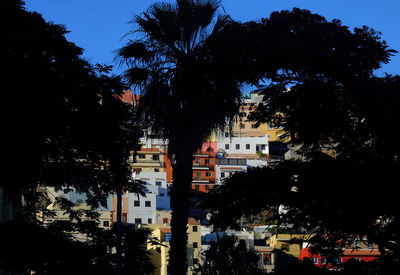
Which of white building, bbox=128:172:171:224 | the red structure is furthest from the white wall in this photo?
the red structure

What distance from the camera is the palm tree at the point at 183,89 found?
55.5 ft

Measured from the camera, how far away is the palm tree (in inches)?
666

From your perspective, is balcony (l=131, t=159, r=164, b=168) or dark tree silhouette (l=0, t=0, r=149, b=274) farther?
balcony (l=131, t=159, r=164, b=168)

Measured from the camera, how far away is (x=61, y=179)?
19359 millimetres

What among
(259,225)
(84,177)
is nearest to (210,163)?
(259,225)

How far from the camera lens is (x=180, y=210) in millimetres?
16828

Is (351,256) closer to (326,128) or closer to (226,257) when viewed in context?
(326,128)

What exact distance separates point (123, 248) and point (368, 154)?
8.86 meters

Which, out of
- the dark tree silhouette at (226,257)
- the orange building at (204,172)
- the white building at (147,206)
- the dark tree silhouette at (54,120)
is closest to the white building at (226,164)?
the orange building at (204,172)

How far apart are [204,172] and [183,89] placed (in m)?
79.0

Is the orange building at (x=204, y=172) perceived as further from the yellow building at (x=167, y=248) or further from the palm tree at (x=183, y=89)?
the palm tree at (x=183, y=89)

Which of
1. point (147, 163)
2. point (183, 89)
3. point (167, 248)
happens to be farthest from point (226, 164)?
point (183, 89)

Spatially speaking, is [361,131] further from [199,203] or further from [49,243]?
[49,243]

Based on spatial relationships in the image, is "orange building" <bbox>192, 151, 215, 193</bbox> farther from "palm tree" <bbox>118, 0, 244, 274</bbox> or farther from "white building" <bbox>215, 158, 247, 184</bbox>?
"palm tree" <bbox>118, 0, 244, 274</bbox>
